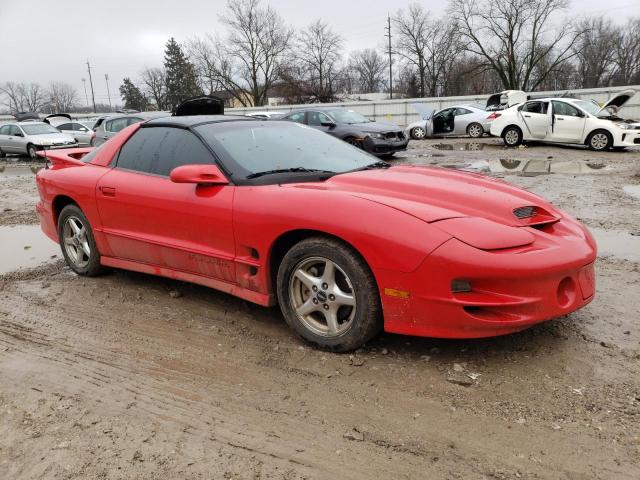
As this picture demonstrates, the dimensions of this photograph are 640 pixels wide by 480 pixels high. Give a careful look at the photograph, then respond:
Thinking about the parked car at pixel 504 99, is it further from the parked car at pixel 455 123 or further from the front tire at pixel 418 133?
the front tire at pixel 418 133

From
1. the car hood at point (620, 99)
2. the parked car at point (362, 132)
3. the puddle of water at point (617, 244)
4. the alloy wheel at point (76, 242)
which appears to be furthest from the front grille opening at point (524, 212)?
the car hood at point (620, 99)

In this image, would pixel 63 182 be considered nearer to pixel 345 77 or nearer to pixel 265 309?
pixel 265 309

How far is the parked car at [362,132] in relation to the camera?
14.3 m

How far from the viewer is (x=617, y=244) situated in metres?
5.43

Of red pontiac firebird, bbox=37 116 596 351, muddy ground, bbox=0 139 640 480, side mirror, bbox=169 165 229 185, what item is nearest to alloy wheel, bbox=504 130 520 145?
muddy ground, bbox=0 139 640 480

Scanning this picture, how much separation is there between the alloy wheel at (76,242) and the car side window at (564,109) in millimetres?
14492

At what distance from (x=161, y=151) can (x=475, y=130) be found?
18.2m

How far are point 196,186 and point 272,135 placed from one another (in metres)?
0.76

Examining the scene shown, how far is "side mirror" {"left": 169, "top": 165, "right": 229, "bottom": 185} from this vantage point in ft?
11.2

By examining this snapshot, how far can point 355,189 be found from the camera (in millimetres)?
3234

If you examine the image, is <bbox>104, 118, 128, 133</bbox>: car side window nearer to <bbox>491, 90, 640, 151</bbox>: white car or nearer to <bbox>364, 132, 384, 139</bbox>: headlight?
<bbox>364, 132, 384, 139</bbox>: headlight

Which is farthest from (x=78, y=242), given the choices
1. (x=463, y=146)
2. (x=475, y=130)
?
(x=475, y=130)

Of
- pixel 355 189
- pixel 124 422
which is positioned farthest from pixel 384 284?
pixel 124 422

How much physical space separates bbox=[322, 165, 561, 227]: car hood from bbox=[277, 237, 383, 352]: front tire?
390 mm
